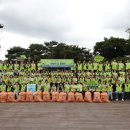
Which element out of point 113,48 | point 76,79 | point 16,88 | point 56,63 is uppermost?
point 113,48

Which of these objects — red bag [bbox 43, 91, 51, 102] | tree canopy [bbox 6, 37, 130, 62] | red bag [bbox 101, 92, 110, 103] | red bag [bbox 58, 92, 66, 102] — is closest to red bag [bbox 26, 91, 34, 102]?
red bag [bbox 43, 91, 51, 102]

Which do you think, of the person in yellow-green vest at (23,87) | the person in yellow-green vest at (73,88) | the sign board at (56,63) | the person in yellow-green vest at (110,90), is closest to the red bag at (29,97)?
the person in yellow-green vest at (23,87)

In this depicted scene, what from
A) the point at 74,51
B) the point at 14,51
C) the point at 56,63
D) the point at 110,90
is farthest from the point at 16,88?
the point at 14,51

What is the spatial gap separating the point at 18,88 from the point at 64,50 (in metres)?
56.6

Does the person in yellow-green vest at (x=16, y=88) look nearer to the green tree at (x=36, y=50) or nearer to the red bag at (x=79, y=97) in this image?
the red bag at (x=79, y=97)

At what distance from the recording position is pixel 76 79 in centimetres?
3516

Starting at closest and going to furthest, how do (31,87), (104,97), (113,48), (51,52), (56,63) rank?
(104,97)
(31,87)
(56,63)
(113,48)
(51,52)

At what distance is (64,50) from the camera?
9025 cm

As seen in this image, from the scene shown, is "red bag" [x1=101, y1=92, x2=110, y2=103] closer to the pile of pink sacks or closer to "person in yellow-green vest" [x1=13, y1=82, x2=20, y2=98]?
the pile of pink sacks

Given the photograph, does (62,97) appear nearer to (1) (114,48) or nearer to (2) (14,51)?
(1) (114,48)

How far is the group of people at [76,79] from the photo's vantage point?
33.9 meters

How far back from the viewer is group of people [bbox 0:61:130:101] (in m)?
33.9
